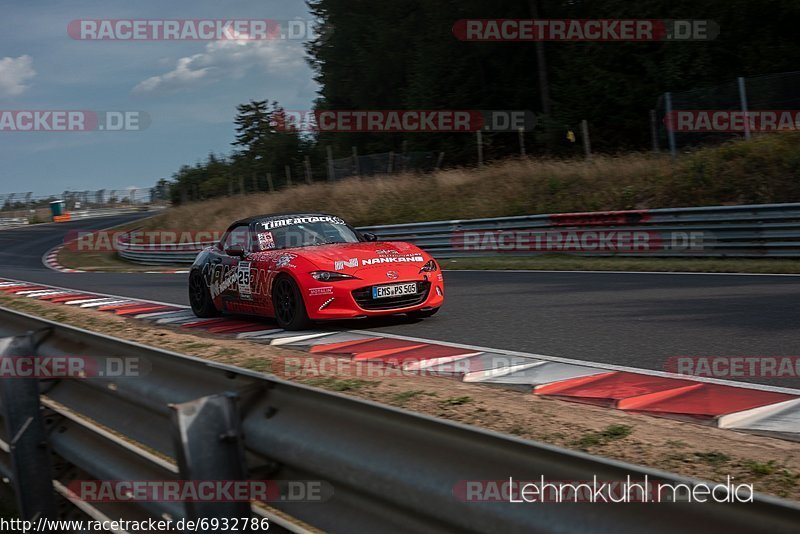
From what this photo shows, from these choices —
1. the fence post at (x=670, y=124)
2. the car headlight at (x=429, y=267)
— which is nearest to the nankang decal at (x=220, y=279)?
the car headlight at (x=429, y=267)

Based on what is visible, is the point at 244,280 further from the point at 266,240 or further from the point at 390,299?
the point at 390,299

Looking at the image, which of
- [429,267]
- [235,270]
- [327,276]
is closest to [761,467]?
[327,276]

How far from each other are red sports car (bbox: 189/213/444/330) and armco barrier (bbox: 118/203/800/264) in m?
7.54

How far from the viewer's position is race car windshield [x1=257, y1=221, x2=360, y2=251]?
1004 centimetres

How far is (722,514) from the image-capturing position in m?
1.60

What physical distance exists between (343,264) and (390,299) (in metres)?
0.62

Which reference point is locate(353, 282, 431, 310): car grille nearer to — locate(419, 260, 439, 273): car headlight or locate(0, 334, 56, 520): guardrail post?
locate(419, 260, 439, 273): car headlight

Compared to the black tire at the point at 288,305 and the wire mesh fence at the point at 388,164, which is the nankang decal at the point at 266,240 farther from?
the wire mesh fence at the point at 388,164

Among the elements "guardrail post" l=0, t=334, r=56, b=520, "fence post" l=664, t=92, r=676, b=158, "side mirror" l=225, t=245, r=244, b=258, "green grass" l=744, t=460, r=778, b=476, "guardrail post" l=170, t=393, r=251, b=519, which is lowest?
"green grass" l=744, t=460, r=778, b=476

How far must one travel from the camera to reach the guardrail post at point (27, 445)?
3883 mm

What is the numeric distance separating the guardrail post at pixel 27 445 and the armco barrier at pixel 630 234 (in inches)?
510

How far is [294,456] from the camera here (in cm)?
244

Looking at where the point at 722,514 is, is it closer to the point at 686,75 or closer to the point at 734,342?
the point at 734,342

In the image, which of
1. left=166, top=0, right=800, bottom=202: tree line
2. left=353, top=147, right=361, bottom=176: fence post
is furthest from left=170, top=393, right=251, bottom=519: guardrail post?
left=353, top=147, right=361, bottom=176: fence post
